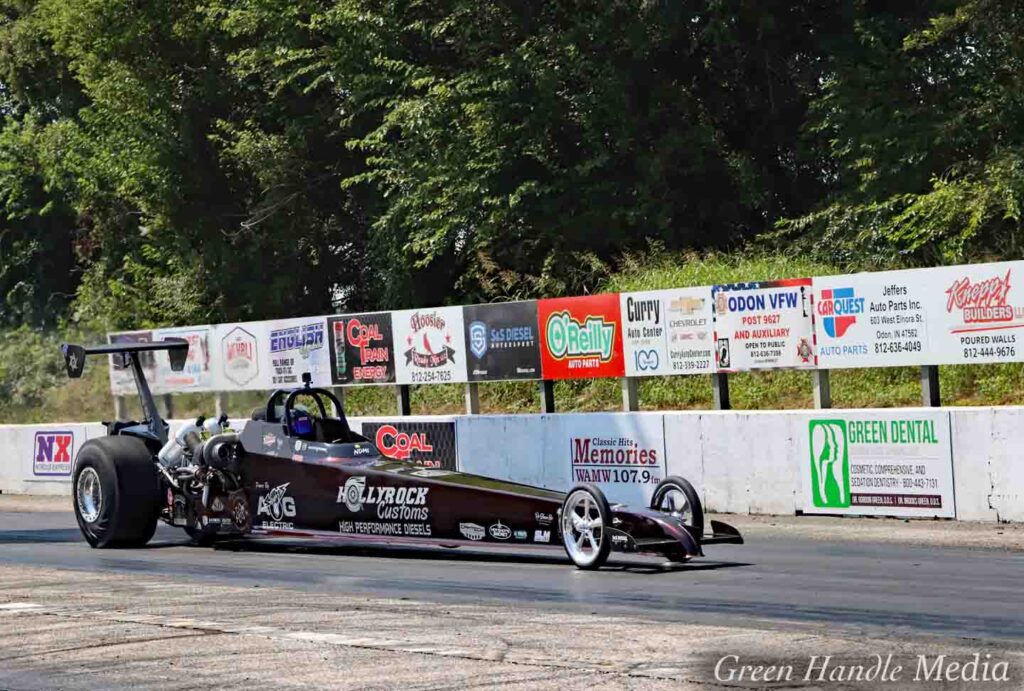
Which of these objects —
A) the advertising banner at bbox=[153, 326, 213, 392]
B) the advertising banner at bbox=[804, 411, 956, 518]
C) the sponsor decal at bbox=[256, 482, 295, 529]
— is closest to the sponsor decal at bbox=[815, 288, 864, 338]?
the advertising banner at bbox=[804, 411, 956, 518]

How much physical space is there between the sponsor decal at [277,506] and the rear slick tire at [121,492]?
5.92ft

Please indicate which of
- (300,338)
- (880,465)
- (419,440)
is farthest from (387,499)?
(300,338)

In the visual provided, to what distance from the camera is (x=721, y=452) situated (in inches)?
747

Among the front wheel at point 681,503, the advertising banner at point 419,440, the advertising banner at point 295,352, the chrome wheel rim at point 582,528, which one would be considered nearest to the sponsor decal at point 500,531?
the chrome wheel rim at point 582,528

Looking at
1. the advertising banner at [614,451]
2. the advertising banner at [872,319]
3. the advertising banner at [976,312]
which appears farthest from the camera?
the advertising banner at [614,451]

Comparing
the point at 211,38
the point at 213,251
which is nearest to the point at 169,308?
the point at 213,251

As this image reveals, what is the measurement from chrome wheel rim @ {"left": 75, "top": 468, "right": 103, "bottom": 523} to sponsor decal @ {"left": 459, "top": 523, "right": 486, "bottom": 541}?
17.6 ft

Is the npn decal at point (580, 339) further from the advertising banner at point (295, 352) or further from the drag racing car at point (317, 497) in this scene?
the drag racing car at point (317, 497)

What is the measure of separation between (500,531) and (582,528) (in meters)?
0.87

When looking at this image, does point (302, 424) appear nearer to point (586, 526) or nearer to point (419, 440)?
point (586, 526)

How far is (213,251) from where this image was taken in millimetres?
40500

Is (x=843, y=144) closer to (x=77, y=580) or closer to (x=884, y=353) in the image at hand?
(x=884, y=353)

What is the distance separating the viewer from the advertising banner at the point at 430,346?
75.5ft

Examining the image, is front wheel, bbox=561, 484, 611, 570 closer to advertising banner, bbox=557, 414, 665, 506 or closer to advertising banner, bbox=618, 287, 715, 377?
advertising banner, bbox=557, 414, 665, 506
